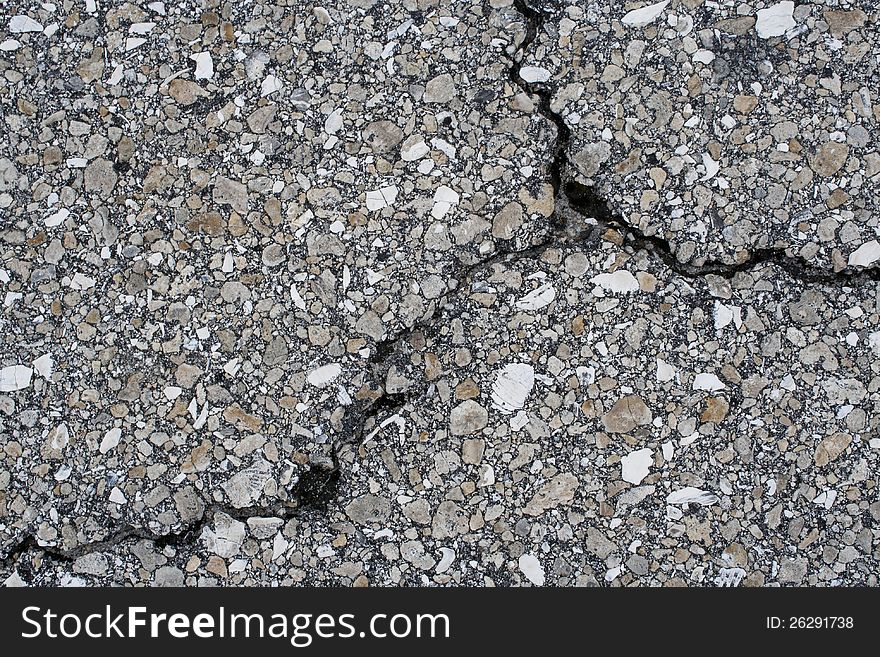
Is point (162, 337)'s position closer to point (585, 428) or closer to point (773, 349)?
point (585, 428)

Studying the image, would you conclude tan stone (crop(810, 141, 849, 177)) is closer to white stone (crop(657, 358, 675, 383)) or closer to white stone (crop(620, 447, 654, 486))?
white stone (crop(657, 358, 675, 383))

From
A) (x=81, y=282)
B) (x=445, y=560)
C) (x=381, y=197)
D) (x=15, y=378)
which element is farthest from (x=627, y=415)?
(x=15, y=378)

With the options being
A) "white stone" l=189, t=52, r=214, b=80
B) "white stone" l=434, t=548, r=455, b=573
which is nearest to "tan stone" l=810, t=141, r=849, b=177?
"white stone" l=434, t=548, r=455, b=573

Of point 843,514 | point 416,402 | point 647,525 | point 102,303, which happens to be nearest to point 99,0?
point 102,303

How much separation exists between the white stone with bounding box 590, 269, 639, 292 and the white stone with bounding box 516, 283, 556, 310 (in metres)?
0.10

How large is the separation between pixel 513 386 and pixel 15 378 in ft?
3.90

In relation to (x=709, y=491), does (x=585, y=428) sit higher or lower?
higher

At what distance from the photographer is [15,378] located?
197 centimetres

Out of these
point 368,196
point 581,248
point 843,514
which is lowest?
point 843,514

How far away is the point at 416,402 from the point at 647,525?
2.00 ft

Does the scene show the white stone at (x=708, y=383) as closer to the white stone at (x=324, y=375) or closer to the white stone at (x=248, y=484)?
the white stone at (x=324, y=375)

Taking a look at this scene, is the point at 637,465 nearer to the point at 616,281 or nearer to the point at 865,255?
the point at 616,281

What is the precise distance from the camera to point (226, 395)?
6.40 feet

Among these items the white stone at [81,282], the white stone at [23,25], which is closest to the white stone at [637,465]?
the white stone at [81,282]
